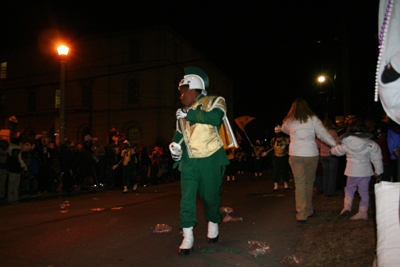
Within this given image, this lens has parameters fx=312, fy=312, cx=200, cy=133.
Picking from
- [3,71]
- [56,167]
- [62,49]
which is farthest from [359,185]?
[3,71]

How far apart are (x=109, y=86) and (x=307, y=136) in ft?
94.9

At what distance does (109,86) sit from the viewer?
Result: 103ft

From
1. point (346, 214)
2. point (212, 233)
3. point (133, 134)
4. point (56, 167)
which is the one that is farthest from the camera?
point (133, 134)

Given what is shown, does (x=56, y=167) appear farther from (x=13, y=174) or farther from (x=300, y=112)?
(x=300, y=112)

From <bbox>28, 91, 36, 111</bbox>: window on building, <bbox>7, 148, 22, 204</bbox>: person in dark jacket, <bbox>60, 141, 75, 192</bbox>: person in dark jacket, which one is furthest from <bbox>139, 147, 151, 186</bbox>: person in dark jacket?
<bbox>28, 91, 36, 111</bbox>: window on building

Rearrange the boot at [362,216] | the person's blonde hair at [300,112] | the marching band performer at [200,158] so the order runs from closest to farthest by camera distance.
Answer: the marching band performer at [200,158] → the boot at [362,216] → the person's blonde hair at [300,112]

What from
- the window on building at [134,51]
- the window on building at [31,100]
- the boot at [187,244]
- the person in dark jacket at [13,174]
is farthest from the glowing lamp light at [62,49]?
the window on building at [31,100]

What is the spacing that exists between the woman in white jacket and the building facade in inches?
893

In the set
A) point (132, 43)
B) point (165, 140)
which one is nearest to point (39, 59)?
point (132, 43)

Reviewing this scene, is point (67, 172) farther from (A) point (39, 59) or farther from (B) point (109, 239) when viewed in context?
(A) point (39, 59)

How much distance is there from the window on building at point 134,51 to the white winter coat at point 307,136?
27.3 metres

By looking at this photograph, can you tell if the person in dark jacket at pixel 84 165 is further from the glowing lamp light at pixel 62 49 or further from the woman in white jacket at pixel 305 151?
the woman in white jacket at pixel 305 151

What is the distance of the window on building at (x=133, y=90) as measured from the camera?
30703mm

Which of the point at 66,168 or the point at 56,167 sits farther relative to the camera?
the point at 66,168
